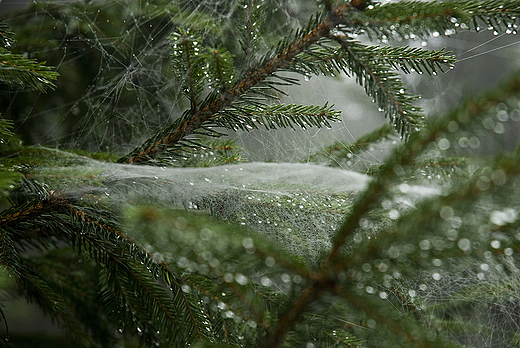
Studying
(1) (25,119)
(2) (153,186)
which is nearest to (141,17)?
(1) (25,119)

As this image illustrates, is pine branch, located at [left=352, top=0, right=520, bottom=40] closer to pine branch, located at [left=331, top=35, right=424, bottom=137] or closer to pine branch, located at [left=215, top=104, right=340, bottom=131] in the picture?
pine branch, located at [left=331, top=35, right=424, bottom=137]

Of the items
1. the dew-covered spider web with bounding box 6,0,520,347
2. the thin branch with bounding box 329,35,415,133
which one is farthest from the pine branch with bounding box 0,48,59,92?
the thin branch with bounding box 329,35,415,133

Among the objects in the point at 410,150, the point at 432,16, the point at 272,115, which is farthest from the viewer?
the point at 272,115

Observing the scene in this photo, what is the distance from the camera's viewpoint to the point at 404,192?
24 cm

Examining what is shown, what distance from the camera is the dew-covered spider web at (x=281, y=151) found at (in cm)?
21

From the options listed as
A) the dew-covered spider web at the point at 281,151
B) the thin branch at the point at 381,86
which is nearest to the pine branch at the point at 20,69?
the dew-covered spider web at the point at 281,151

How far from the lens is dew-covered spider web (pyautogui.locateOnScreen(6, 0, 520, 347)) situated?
21 cm

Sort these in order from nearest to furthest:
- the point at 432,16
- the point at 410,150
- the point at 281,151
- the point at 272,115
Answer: the point at 410,150 → the point at 432,16 → the point at 272,115 → the point at 281,151

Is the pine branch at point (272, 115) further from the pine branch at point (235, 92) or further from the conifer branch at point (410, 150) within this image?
the conifer branch at point (410, 150)

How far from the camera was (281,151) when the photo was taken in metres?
0.79

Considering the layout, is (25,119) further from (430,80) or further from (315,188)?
(430,80)

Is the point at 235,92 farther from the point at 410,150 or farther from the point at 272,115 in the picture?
the point at 410,150

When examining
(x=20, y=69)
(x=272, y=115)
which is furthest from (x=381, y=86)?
(x=20, y=69)

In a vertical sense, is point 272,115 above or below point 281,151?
above
